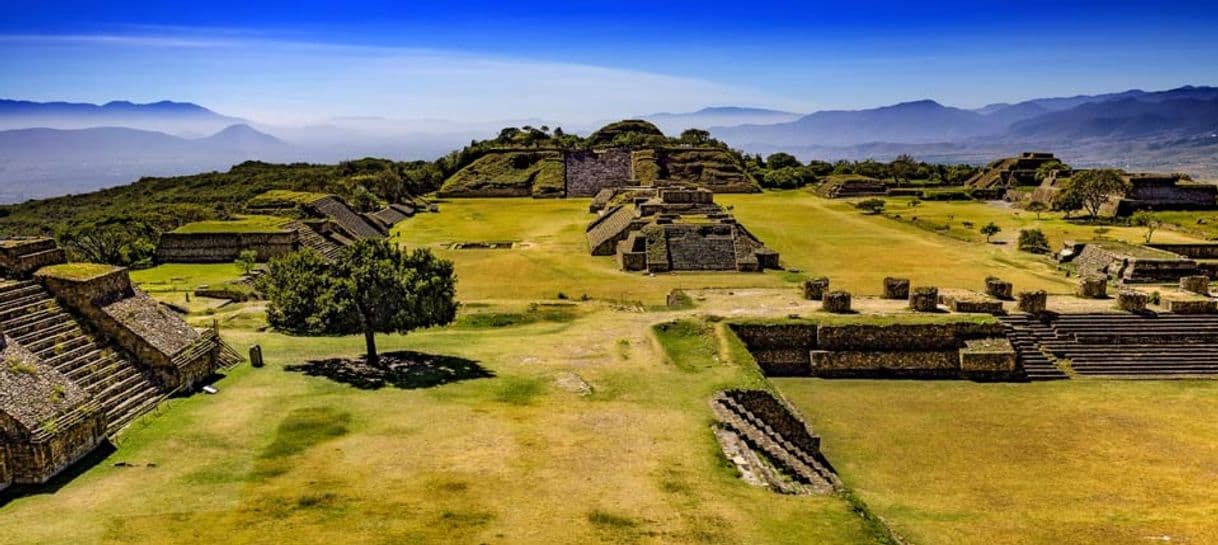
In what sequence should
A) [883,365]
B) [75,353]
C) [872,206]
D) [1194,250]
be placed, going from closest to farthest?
[75,353] → [883,365] → [1194,250] → [872,206]

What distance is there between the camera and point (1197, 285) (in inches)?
1494

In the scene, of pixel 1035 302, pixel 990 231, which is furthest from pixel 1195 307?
pixel 990 231

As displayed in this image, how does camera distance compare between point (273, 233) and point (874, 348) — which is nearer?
point (874, 348)

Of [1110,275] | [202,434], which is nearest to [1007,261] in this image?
[1110,275]

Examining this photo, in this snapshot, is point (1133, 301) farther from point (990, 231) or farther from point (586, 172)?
point (586, 172)

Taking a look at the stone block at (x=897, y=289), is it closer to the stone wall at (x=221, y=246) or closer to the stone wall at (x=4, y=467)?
→ the stone wall at (x=4, y=467)

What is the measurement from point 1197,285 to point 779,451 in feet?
89.7

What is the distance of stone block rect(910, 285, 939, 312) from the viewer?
3419 centimetres

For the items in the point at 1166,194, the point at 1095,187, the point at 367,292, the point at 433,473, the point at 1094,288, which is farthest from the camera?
the point at 1166,194

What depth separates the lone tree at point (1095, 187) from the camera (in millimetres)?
73688

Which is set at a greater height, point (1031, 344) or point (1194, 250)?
point (1194, 250)

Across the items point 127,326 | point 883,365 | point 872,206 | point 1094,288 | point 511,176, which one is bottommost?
point 883,365

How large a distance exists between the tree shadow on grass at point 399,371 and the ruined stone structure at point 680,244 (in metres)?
21.9

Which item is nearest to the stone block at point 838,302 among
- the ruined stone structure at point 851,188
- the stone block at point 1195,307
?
the stone block at point 1195,307
